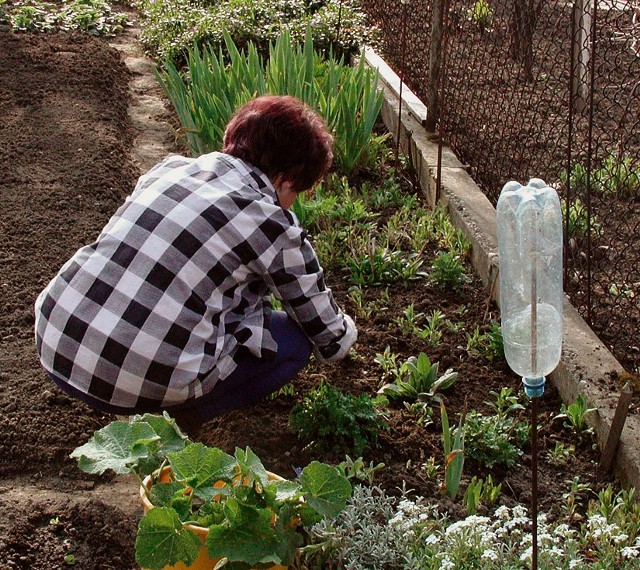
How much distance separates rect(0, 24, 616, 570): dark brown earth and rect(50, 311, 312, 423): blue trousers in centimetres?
15

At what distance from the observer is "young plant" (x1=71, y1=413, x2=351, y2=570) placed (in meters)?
1.97

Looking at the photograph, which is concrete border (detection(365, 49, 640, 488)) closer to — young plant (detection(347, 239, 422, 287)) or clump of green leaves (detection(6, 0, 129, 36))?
young plant (detection(347, 239, 422, 287))

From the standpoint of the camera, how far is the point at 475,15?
5281 millimetres

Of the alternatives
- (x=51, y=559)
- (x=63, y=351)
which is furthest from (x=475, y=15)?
(x=51, y=559)

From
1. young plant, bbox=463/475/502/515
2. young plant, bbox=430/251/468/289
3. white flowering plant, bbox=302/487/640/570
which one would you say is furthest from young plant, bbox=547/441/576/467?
young plant, bbox=430/251/468/289

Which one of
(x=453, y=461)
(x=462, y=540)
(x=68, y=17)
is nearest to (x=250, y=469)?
(x=462, y=540)

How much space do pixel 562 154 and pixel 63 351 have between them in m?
2.96

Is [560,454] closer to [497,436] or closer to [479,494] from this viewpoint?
[497,436]

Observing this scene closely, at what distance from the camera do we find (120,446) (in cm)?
222

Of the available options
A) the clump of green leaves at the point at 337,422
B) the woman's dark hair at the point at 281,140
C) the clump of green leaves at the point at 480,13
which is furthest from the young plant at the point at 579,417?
the clump of green leaves at the point at 480,13

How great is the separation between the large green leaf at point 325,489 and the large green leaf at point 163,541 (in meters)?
0.26

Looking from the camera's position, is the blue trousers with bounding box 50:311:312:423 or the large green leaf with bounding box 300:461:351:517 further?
the blue trousers with bounding box 50:311:312:423

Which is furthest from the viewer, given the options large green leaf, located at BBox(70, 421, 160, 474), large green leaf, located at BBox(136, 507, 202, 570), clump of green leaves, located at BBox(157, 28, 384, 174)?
A: clump of green leaves, located at BBox(157, 28, 384, 174)

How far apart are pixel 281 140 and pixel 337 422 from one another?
83cm
